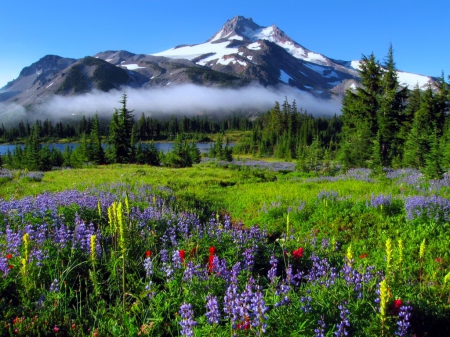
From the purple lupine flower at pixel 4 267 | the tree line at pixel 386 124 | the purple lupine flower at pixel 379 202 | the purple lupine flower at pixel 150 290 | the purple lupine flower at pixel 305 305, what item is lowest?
the purple lupine flower at pixel 379 202

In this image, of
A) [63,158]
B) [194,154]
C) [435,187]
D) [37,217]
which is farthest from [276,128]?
[37,217]

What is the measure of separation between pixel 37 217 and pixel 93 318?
370cm

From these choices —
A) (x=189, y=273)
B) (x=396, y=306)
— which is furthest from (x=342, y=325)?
(x=189, y=273)

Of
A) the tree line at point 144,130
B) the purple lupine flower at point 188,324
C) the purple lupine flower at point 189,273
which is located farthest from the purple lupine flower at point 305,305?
the tree line at point 144,130

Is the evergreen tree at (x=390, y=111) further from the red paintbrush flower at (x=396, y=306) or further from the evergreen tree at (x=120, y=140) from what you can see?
the evergreen tree at (x=120, y=140)

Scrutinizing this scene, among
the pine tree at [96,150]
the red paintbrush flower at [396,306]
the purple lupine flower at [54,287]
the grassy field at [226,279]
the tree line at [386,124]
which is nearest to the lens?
the grassy field at [226,279]

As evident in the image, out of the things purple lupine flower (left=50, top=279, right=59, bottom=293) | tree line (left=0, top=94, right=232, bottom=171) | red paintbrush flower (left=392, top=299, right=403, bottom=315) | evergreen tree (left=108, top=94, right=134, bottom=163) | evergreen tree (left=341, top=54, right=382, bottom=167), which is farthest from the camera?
evergreen tree (left=108, top=94, right=134, bottom=163)

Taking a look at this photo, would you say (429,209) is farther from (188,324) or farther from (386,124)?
(386,124)

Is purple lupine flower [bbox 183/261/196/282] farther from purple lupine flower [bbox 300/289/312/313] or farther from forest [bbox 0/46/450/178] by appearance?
forest [bbox 0/46/450/178]

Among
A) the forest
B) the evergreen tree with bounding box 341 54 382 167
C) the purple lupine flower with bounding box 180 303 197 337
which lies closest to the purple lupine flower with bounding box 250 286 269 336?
the purple lupine flower with bounding box 180 303 197 337

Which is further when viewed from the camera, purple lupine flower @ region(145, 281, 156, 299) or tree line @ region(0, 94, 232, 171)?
tree line @ region(0, 94, 232, 171)

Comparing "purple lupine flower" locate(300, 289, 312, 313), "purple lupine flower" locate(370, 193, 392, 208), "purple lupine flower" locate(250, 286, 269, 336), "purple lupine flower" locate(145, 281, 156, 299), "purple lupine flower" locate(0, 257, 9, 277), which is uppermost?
"purple lupine flower" locate(250, 286, 269, 336)

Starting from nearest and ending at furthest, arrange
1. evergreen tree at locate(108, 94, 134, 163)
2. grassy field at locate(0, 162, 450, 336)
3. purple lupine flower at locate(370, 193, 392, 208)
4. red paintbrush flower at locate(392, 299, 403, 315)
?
1. grassy field at locate(0, 162, 450, 336)
2. red paintbrush flower at locate(392, 299, 403, 315)
3. purple lupine flower at locate(370, 193, 392, 208)
4. evergreen tree at locate(108, 94, 134, 163)

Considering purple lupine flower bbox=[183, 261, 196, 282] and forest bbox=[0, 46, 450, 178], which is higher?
forest bbox=[0, 46, 450, 178]
